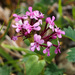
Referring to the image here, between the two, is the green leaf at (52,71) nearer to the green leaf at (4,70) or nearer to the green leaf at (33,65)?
the green leaf at (33,65)

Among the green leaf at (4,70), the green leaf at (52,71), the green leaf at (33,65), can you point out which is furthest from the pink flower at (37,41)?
the green leaf at (4,70)

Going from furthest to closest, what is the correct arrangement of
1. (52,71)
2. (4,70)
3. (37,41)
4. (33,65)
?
(4,70) → (52,71) → (33,65) → (37,41)

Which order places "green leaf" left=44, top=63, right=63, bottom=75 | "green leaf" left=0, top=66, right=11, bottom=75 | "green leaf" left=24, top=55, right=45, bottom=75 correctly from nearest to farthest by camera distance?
"green leaf" left=24, top=55, right=45, bottom=75 → "green leaf" left=44, top=63, right=63, bottom=75 → "green leaf" left=0, top=66, right=11, bottom=75

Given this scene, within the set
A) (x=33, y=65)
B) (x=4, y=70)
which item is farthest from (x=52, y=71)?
(x=4, y=70)

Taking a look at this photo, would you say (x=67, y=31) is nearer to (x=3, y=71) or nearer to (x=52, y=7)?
(x=3, y=71)

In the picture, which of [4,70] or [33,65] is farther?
[4,70]

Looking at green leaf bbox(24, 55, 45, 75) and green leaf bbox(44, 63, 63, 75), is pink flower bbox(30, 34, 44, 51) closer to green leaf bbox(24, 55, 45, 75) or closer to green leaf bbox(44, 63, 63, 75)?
green leaf bbox(24, 55, 45, 75)

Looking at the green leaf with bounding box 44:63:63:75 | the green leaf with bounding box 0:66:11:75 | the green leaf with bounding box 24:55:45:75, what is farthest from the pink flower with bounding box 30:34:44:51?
the green leaf with bounding box 0:66:11:75

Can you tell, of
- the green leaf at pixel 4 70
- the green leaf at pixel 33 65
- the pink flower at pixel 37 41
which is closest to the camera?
the pink flower at pixel 37 41

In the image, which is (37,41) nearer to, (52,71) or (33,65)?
(33,65)
